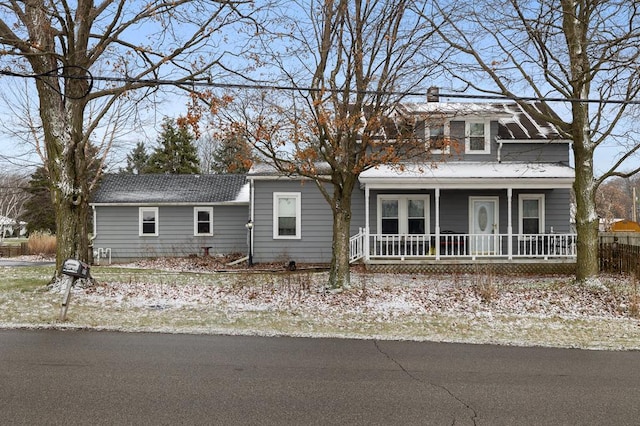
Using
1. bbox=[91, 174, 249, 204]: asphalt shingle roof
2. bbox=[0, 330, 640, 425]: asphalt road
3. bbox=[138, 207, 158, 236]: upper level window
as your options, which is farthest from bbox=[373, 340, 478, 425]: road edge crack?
bbox=[138, 207, 158, 236]: upper level window

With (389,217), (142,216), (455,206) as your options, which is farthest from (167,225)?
→ (455,206)

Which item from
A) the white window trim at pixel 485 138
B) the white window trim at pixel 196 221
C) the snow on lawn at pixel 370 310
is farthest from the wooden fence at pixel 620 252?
the white window trim at pixel 196 221

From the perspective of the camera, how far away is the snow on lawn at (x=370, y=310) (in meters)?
9.29

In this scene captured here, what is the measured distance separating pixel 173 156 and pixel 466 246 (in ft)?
100

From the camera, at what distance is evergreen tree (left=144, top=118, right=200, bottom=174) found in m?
A: 44.2

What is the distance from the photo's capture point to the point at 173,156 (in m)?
44.7

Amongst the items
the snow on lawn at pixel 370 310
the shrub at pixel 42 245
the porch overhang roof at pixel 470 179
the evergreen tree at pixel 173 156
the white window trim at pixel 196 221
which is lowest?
the snow on lawn at pixel 370 310

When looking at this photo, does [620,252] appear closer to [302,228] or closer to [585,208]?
[585,208]

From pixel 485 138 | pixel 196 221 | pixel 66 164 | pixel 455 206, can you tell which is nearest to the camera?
pixel 66 164

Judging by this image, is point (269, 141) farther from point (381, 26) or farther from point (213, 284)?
point (213, 284)

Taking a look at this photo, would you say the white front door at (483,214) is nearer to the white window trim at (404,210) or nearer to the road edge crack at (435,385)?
the white window trim at (404,210)

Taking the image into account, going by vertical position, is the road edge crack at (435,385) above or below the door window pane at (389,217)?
below

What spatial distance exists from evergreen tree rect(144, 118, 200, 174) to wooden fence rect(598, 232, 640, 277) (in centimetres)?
3223

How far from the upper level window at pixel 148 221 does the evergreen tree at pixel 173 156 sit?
767 inches
